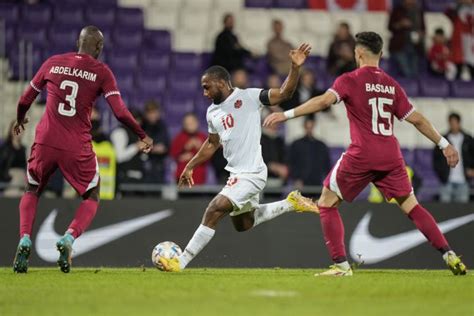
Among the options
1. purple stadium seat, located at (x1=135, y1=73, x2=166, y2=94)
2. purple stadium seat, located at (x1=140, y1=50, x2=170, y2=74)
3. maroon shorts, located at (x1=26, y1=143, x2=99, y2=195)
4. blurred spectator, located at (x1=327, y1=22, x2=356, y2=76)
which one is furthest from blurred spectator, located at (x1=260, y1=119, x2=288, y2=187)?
maroon shorts, located at (x1=26, y1=143, x2=99, y2=195)

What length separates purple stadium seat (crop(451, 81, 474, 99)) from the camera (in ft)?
67.9

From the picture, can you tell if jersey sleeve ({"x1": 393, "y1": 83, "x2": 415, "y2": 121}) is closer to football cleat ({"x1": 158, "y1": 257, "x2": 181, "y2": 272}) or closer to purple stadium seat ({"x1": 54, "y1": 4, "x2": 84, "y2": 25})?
football cleat ({"x1": 158, "y1": 257, "x2": 181, "y2": 272})

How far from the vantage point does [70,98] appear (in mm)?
10578

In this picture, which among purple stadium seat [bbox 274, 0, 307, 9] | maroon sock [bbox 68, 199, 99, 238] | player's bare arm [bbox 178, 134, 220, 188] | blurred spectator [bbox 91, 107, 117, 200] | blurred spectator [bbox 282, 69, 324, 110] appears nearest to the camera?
maroon sock [bbox 68, 199, 99, 238]

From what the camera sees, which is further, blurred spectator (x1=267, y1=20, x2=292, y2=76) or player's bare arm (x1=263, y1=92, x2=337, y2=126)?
blurred spectator (x1=267, y1=20, x2=292, y2=76)

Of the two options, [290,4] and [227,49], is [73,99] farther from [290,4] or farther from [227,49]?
[290,4]

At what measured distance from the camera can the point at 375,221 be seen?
48.3ft

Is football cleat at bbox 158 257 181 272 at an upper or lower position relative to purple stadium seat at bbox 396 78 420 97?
lower

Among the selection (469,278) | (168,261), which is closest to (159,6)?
(168,261)

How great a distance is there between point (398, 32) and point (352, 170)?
10.5 m

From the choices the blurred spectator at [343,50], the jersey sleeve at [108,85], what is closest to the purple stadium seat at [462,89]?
the blurred spectator at [343,50]

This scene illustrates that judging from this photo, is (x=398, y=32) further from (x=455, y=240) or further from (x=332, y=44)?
(x=455, y=240)

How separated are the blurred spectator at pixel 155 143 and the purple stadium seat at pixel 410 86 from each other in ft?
19.5

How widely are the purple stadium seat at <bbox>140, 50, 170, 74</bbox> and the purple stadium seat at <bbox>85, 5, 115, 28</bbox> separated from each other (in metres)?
0.86
